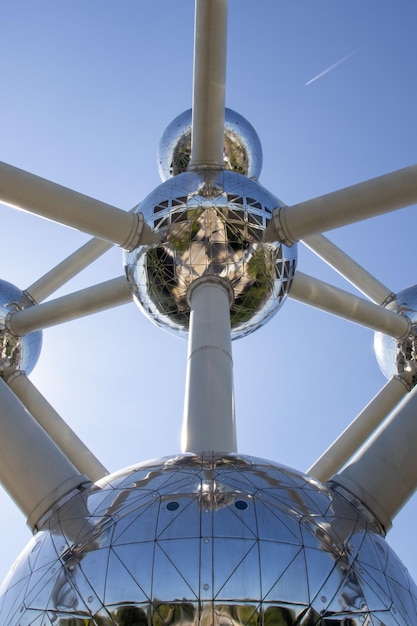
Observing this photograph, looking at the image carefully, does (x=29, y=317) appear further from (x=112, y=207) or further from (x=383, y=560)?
(x=383, y=560)

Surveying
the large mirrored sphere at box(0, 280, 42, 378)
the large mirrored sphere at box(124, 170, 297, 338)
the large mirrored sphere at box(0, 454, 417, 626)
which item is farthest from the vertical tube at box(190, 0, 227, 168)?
the large mirrored sphere at box(0, 454, 417, 626)

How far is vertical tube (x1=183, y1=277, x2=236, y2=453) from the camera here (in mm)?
5312

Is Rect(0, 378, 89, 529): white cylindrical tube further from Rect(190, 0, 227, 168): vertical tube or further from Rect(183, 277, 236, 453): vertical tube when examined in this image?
Rect(190, 0, 227, 168): vertical tube

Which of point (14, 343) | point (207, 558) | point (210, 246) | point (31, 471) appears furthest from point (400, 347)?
point (207, 558)

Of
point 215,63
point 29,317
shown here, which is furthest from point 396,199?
point 29,317

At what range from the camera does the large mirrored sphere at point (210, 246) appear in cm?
718

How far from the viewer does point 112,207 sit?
269 inches

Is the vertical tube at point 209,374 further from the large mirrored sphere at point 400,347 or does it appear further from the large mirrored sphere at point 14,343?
the large mirrored sphere at point 400,347

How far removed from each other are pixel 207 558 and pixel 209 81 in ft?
17.8

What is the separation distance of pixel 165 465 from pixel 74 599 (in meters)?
1.05

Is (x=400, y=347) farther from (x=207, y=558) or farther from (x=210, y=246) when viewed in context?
(x=207, y=558)

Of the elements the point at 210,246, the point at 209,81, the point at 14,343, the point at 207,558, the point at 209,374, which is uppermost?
the point at 209,81

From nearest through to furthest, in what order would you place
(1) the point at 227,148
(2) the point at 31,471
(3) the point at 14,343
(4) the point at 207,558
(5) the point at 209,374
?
(4) the point at 207,558
(2) the point at 31,471
(5) the point at 209,374
(3) the point at 14,343
(1) the point at 227,148

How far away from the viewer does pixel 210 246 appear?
7.16 meters
